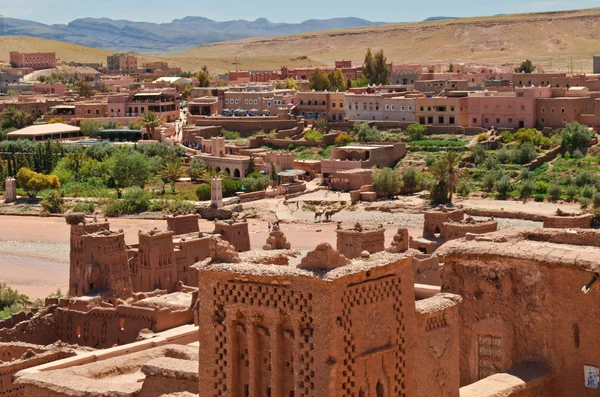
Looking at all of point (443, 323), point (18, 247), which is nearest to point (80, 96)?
point (18, 247)

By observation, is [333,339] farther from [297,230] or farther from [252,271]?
[297,230]

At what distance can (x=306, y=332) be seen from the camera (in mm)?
11172

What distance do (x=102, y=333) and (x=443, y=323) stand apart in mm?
11935

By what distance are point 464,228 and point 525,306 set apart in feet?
37.0

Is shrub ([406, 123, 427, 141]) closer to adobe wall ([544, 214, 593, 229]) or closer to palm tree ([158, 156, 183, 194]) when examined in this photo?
palm tree ([158, 156, 183, 194])

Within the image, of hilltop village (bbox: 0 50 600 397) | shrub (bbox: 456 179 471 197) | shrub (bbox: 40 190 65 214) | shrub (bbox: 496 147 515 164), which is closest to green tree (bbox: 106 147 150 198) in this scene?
hilltop village (bbox: 0 50 600 397)

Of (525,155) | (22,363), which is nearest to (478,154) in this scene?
(525,155)

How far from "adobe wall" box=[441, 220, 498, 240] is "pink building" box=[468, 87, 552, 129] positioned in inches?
1439

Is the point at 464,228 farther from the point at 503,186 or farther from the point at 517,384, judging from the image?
the point at 503,186

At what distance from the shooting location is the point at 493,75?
8169 cm

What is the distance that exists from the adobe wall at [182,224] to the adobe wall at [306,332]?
21.4 metres

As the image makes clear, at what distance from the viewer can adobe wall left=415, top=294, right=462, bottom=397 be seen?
41.8ft

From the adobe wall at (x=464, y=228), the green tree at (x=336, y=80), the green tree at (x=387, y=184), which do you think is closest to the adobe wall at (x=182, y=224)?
the adobe wall at (x=464, y=228)

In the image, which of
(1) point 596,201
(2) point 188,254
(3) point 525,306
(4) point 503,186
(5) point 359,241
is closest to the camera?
(3) point 525,306
